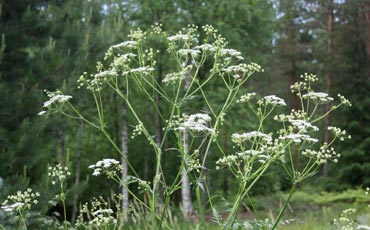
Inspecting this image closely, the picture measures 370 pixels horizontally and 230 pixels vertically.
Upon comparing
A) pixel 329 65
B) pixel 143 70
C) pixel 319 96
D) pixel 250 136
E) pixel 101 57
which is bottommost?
pixel 250 136

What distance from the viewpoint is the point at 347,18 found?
20375 mm

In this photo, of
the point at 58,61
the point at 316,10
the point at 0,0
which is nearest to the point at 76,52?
the point at 58,61

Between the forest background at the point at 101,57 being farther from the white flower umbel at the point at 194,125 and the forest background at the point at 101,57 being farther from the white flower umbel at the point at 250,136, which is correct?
the white flower umbel at the point at 194,125

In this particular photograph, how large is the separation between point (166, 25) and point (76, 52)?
17.5ft

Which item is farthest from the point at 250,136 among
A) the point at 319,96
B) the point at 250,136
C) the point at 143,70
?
the point at 143,70

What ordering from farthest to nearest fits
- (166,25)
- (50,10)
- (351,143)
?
1. (351,143)
2. (166,25)
3. (50,10)

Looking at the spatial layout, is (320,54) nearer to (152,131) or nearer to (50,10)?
(152,131)

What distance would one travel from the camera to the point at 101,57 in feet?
36.5

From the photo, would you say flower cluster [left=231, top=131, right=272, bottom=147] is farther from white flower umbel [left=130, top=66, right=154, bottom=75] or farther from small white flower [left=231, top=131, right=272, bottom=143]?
white flower umbel [left=130, top=66, right=154, bottom=75]

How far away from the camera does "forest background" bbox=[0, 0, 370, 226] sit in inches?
365

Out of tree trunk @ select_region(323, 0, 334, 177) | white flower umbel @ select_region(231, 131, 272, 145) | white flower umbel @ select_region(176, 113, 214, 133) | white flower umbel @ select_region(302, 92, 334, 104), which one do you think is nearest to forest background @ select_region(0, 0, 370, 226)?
tree trunk @ select_region(323, 0, 334, 177)

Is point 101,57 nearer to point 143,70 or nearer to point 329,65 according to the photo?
point 143,70

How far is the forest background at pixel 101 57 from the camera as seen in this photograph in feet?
30.5

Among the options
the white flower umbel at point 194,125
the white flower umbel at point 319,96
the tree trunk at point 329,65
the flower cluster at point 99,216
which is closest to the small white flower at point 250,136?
the white flower umbel at point 194,125
